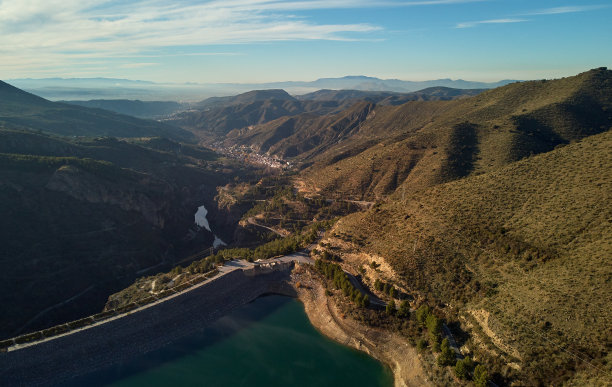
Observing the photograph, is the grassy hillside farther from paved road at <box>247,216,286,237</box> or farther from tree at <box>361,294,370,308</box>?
paved road at <box>247,216,286,237</box>

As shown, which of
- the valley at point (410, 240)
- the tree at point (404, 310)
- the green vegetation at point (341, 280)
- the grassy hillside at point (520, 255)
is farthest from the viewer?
the green vegetation at point (341, 280)

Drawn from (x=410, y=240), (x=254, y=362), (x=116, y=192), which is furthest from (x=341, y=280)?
(x=116, y=192)

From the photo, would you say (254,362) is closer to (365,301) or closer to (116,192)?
(365,301)

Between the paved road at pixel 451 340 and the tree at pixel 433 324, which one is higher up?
the tree at pixel 433 324

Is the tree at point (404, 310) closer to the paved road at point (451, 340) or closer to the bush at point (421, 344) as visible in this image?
the bush at point (421, 344)

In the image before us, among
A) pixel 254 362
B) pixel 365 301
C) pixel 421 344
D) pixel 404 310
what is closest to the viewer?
pixel 421 344

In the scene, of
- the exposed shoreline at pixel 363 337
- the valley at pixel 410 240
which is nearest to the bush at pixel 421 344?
the valley at pixel 410 240

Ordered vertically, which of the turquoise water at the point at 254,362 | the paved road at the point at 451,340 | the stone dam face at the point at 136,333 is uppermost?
the paved road at the point at 451,340

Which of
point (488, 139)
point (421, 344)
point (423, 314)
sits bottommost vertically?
point (421, 344)
